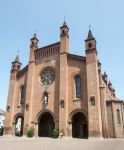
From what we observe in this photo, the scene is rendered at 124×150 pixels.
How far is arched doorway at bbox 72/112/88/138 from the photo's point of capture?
3107 cm

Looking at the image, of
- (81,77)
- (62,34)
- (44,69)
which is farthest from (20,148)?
(62,34)

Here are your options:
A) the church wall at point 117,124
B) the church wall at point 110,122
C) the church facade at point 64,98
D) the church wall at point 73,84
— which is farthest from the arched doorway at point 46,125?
the church wall at point 117,124

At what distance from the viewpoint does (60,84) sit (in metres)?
31.3

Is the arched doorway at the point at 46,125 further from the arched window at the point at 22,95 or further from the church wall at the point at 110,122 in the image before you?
the church wall at the point at 110,122

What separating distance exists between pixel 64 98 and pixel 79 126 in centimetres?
Answer: 541

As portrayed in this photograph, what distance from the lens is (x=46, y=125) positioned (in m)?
33.8

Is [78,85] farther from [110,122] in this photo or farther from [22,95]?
[22,95]

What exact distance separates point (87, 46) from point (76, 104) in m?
9.31

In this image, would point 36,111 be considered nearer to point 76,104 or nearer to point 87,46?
point 76,104

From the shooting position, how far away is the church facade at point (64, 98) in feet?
95.0

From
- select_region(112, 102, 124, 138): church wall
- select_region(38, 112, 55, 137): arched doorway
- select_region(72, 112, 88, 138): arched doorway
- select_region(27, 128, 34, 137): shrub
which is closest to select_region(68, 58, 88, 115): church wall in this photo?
select_region(72, 112, 88, 138): arched doorway

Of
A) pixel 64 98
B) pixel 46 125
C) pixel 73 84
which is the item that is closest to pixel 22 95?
→ pixel 46 125

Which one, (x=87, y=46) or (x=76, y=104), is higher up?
(x=87, y=46)

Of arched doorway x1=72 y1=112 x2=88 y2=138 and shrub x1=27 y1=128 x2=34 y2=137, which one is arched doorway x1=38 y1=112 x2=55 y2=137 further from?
arched doorway x1=72 y1=112 x2=88 y2=138
